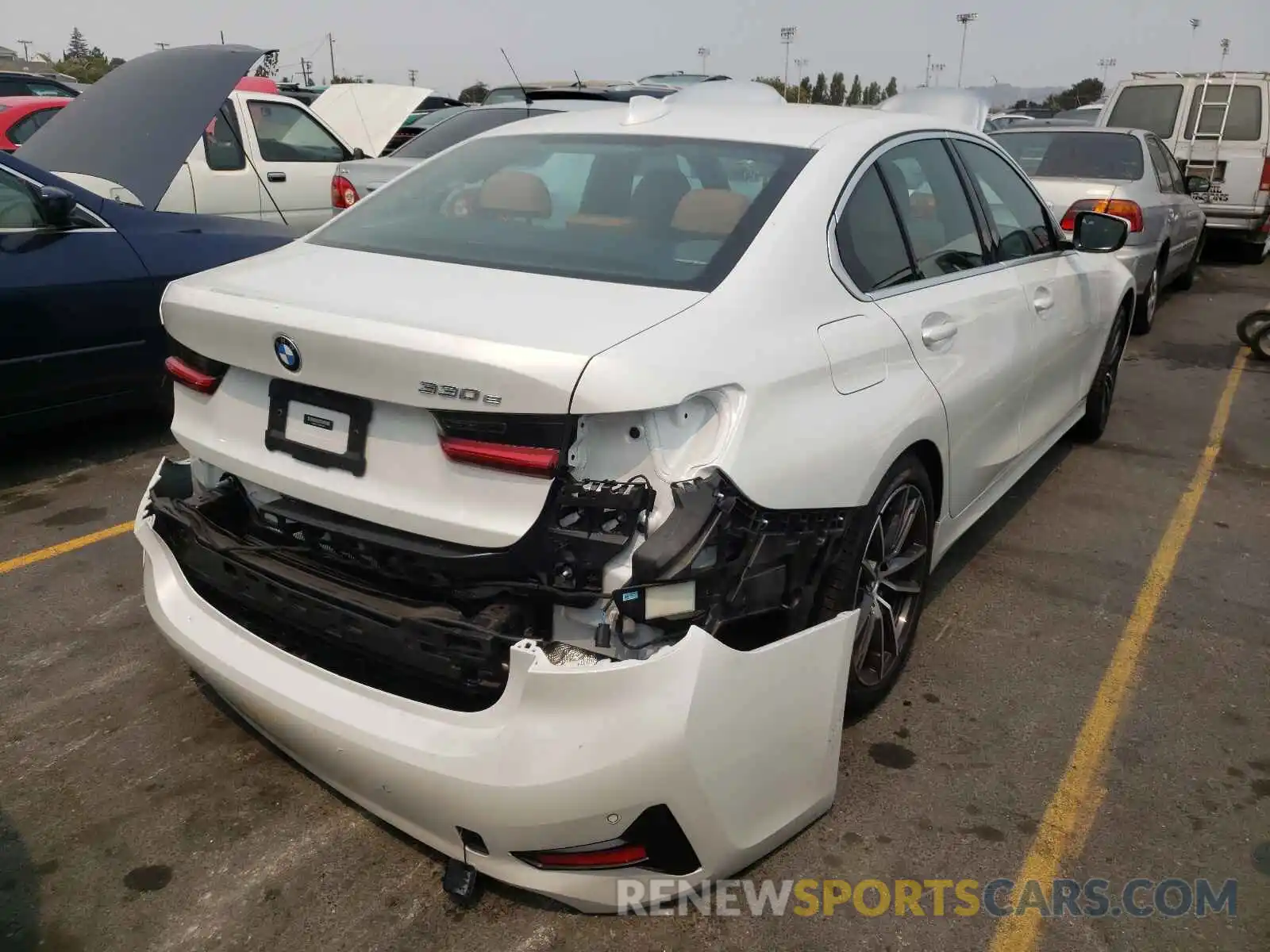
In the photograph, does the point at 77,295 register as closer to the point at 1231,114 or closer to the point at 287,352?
the point at 287,352

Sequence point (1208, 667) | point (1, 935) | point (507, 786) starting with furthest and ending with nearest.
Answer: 1. point (1208, 667)
2. point (1, 935)
3. point (507, 786)

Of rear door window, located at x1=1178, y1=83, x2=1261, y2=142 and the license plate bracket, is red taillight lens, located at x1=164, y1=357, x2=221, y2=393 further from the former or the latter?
rear door window, located at x1=1178, y1=83, x2=1261, y2=142

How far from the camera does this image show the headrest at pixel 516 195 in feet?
9.66

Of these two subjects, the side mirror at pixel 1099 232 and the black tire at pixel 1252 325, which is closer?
the side mirror at pixel 1099 232

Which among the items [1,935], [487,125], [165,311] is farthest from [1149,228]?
[1,935]

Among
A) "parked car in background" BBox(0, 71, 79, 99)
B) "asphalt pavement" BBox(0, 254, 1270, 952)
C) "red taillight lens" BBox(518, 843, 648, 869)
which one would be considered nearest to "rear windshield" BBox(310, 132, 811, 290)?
"red taillight lens" BBox(518, 843, 648, 869)

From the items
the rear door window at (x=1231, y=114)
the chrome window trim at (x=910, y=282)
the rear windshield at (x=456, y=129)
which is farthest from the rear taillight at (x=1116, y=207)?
the rear door window at (x=1231, y=114)

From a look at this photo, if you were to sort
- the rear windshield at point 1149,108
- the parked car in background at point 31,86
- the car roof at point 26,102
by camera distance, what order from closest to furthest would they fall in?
1. the car roof at point 26,102
2. the rear windshield at point 1149,108
3. the parked car in background at point 31,86

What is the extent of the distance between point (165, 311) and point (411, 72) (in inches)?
2428

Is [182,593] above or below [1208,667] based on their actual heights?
above

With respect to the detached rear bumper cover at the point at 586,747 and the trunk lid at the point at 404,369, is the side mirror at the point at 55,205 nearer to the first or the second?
the trunk lid at the point at 404,369

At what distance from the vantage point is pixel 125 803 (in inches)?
101

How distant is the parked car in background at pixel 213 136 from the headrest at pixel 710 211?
12.3 feet

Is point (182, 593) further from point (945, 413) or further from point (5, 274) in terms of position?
point (5, 274)
